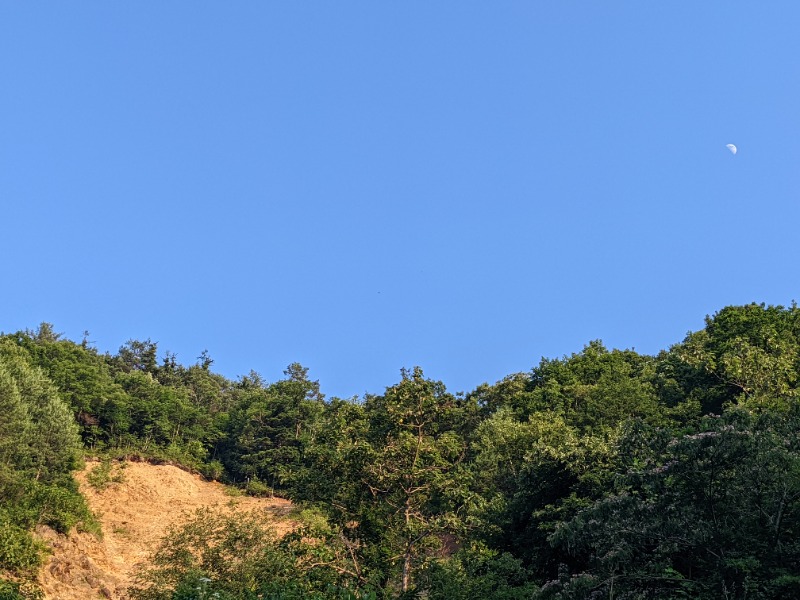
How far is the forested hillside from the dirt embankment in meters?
2.16

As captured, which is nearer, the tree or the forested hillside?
the forested hillside

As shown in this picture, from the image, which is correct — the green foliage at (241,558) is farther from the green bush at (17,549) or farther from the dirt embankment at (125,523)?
the green bush at (17,549)

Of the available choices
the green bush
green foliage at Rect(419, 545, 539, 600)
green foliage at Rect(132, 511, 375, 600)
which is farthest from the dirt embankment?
green foliage at Rect(419, 545, 539, 600)

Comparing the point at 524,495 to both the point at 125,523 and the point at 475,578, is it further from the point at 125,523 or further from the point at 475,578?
the point at 125,523

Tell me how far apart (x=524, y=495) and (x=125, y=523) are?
1542 inches

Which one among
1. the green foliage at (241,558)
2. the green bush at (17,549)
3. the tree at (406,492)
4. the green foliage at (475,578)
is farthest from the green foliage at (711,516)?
the green bush at (17,549)

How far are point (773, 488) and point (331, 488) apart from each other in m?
15.2

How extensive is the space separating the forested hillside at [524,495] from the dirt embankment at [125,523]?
216 centimetres

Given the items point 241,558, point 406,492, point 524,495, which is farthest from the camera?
point 524,495

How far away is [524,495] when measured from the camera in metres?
31.2

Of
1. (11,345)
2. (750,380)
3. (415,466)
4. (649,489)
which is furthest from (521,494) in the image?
(11,345)

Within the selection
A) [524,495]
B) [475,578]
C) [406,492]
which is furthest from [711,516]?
[524,495]

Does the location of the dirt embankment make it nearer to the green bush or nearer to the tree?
the green bush

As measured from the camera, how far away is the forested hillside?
58.2ft
